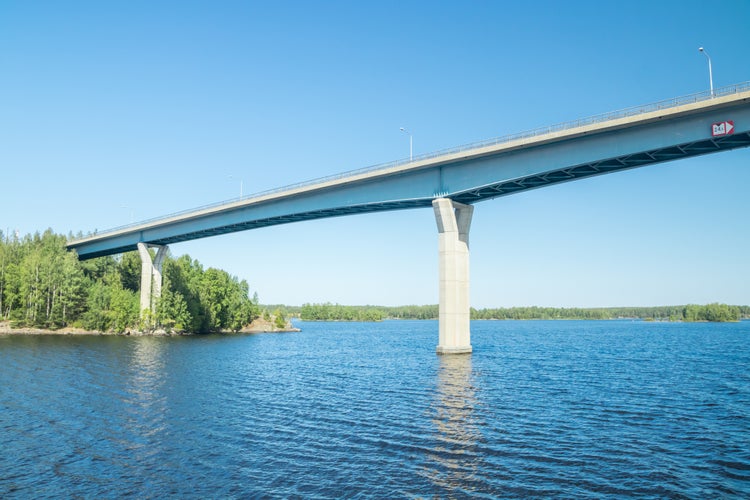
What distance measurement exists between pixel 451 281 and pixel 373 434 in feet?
103

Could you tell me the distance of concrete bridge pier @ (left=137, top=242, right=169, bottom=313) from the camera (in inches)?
3533

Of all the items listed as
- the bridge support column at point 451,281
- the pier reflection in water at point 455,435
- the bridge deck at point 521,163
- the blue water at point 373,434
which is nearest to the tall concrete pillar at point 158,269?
the bridge deck at point 521,163

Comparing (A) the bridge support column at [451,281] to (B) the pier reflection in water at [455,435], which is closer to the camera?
(B) the pier reflection in water at [455,435]

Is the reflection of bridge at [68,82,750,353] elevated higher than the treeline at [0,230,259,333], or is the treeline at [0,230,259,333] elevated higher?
the reflection of bridge at [68,82,750,353]

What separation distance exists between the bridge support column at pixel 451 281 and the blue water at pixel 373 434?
416 inches

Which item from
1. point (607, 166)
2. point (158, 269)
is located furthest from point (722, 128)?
point (158, 269)

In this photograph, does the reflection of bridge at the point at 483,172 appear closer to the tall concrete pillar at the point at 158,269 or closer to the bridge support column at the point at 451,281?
the bridge support column at the point at 451,281

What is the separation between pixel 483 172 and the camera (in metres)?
48.9

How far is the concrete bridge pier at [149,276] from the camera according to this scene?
89.8 meters

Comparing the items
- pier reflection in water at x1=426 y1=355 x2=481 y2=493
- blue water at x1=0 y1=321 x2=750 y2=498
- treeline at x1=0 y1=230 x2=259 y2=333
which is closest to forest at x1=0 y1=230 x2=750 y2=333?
treeline at x1=0 y1=230 x2=259 y2=333

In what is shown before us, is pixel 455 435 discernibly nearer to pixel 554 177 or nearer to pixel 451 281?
pixel 451 281

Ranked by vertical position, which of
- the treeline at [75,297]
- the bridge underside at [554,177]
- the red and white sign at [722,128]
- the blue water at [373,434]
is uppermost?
the red and white sign at [722,128]

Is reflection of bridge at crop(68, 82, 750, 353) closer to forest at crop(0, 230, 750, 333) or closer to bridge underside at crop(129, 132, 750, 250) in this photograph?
bridge underside at crop(129, 132, 750, 250)

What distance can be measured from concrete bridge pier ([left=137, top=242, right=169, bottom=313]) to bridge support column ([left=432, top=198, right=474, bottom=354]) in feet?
204
